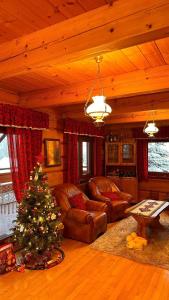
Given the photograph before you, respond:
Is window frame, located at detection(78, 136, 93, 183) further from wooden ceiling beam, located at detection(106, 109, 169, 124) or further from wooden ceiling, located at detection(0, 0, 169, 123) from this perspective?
wooden ceiling, located at detection(0, 0, 169, 123)

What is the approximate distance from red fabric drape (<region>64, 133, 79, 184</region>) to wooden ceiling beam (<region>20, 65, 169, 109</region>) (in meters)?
1.54

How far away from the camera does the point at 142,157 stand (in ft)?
21.5

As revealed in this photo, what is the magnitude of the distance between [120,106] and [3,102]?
2.07 m

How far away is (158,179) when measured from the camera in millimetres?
6379

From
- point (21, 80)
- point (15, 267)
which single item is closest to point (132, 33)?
point (21, 80)

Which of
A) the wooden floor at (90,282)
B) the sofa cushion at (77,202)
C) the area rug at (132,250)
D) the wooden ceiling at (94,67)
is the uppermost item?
the wooden ceiling at (94,67)

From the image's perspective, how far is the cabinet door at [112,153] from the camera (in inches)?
262

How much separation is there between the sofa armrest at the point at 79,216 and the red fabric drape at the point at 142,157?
9.89ft

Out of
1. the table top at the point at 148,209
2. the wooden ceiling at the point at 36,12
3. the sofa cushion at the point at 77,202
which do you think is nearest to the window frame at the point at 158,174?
the table top at the point at 148,209

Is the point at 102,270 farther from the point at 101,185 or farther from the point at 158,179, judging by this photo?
the point at 158,179

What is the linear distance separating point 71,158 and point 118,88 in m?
2.54

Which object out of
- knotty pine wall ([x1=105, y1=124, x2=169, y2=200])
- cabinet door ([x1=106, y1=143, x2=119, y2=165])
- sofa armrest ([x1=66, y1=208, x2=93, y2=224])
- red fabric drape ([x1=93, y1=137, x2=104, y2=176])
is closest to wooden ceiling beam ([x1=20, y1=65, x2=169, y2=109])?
sofa armrest ([x1=66, y1=208, x2=93, y2=224])

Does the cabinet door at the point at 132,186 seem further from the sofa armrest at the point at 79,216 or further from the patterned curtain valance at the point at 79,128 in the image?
the sofa armrest at the point at 79,216

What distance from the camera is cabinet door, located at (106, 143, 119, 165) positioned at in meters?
6.66
